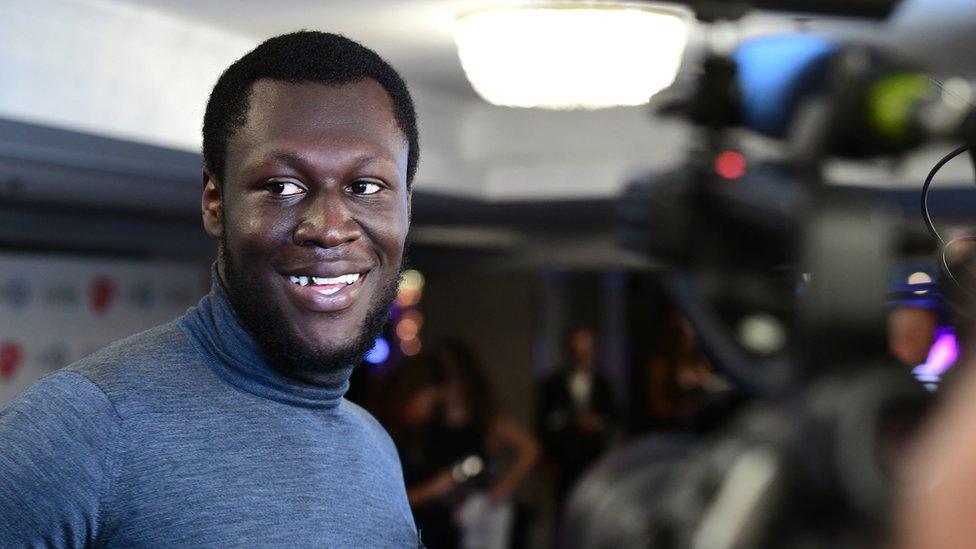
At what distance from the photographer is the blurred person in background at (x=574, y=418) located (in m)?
6.34

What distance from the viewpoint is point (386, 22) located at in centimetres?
390

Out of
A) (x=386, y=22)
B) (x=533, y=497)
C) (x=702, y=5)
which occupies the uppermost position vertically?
(x=386, y=22)

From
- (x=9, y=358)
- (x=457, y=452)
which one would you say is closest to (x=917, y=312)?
(x=457, y=452)

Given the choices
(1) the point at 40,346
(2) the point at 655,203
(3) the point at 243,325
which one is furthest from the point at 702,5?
(1) the point at 40,346

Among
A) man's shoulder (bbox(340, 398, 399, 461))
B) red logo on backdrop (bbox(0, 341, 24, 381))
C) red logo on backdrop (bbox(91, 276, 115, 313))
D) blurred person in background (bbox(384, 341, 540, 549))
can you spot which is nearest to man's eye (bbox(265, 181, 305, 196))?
man's shoulder (bbox(340, 398, 399, 461))

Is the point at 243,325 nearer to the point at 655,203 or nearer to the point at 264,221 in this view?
the point at 264,221

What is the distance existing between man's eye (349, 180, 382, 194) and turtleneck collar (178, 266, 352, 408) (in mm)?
164

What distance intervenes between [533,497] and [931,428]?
22.1 feet

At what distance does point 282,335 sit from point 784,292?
586 mm

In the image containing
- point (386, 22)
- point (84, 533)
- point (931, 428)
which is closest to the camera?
point (931, 428)

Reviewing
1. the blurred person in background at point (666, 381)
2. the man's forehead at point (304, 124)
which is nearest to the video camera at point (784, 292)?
the man's forehead at point (304, 124)

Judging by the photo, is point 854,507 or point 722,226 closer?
point 854,507

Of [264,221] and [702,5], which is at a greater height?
[702,5]

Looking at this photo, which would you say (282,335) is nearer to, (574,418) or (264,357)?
(264,357)
